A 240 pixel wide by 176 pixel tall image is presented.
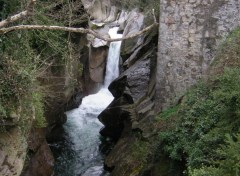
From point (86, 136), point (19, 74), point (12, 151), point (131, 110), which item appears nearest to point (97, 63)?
point (86, 136)

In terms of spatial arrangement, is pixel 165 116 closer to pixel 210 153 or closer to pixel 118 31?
pixel 210 153

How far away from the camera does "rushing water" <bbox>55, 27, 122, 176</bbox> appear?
1245cm

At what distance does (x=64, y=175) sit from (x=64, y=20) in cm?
462

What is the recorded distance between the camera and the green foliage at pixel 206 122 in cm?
629

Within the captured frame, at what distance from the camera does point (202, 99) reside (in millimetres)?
8148

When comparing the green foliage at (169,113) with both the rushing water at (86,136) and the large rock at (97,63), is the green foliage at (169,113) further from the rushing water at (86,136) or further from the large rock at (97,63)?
the large rock at (97,63)

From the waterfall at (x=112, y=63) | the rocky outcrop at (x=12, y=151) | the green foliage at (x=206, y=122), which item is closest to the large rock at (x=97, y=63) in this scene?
the waterfall at (x=112, y=63)

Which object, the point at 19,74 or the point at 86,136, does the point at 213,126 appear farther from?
the point at 86,136

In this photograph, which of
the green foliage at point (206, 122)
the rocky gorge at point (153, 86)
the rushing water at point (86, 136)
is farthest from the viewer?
the rushing water at point (86, 136)

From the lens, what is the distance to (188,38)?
10453 millimetres

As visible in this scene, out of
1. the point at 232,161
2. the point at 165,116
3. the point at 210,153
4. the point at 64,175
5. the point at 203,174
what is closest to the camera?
the point at 232,161

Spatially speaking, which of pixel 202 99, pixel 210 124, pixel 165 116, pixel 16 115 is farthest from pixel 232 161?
pixel 165 116

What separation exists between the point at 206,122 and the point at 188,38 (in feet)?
12.2

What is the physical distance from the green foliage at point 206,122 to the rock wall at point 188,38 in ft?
6.14
